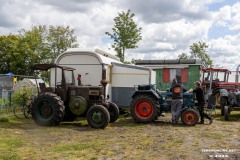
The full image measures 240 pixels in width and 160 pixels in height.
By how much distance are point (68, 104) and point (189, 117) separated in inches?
172

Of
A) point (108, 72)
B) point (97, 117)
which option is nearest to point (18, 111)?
point (108, 72)

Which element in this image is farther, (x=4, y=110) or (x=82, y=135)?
(x=4, y=110)

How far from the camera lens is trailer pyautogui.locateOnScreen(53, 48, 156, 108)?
12.8m

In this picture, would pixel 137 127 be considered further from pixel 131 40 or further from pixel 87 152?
pixel 131 40

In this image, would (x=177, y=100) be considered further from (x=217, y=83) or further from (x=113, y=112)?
(x=217, y=83)

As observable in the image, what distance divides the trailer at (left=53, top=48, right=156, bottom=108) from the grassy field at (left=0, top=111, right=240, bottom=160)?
9.65 ft

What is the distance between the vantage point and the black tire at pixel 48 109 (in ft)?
31.7

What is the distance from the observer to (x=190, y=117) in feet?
34.2

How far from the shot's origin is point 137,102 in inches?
439

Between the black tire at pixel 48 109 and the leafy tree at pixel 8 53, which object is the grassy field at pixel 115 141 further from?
the leafy tree at pixel 8 53

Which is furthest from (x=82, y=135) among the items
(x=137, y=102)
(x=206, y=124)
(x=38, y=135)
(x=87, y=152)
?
(x=206, y=124)

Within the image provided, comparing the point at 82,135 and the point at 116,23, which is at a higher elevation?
the point at 116,23

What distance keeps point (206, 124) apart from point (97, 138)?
477 centimetres

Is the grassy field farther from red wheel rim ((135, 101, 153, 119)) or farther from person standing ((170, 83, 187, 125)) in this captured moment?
red wheel rim ((135, 101, 153, 119))
